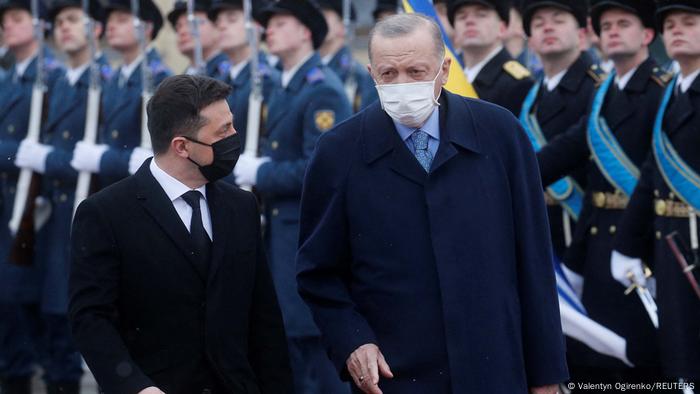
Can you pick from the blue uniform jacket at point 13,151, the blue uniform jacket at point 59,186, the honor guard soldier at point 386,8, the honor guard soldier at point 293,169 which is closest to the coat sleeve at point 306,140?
the honor guard soldier at point 293,169

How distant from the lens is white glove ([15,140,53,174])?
9.89m

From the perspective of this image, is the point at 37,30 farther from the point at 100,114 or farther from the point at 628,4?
the point at 628,4

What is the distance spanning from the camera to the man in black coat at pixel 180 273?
4484mm

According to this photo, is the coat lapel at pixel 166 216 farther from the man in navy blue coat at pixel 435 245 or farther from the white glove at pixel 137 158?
the white glove at pixel 137 158

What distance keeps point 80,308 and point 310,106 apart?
4.00 m

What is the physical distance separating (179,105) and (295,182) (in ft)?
11.2

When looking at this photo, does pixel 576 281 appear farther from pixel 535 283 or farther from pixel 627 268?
pixel 535 283

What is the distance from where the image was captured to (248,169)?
8.45m

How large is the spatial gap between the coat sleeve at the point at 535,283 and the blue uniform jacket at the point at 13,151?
6001 millimetres

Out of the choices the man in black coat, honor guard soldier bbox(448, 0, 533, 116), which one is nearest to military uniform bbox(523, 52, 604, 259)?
honor guard soldier bbox(448, 0, 533, 116)

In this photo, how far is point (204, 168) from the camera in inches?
186

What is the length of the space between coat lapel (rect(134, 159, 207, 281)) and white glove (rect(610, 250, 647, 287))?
9.24 ft

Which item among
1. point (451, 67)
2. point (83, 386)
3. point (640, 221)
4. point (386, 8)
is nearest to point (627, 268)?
point (640, 221)

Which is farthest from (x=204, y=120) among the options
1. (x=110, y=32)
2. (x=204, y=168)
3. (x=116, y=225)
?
(x=110, y=32)
